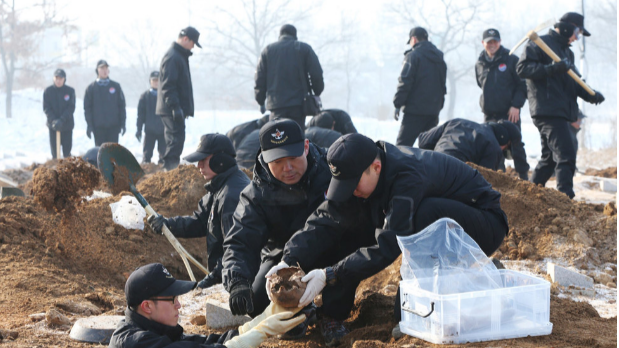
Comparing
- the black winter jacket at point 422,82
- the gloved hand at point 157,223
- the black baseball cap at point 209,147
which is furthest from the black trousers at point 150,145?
the black baseball cap at point 209,147

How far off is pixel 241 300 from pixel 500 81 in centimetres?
665

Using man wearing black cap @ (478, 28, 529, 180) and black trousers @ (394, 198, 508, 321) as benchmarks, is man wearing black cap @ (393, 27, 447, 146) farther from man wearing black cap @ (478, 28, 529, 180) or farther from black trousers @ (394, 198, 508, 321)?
black trousers @ (394, 198, 508, 321)

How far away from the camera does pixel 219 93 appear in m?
42.5

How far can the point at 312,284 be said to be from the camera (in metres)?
3.35

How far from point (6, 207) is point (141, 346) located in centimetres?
415

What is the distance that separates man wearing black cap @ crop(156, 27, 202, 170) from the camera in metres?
8.91

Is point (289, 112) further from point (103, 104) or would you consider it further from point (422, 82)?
point (103, 104)

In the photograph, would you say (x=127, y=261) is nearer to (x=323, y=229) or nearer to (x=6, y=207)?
(x=6, y=207)

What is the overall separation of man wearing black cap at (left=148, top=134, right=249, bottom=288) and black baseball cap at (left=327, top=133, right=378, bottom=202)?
1.44 m

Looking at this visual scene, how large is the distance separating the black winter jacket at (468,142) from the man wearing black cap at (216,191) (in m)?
2.53

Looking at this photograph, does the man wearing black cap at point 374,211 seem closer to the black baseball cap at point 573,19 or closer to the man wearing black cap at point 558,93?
the man wearing black cap at point 558,93

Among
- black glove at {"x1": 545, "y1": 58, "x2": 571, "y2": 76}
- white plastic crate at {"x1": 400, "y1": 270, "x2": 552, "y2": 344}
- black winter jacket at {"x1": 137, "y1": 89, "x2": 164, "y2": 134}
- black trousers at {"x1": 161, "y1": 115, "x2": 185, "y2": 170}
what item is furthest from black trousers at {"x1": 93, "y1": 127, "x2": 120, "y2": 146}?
white plastic crate at {"x1": 400, "y1": 270, "x2": 552, "y2": 344}

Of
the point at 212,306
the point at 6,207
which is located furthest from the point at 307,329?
the point at 6,207

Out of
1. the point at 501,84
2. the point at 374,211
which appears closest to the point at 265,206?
the point at 374,211
